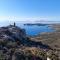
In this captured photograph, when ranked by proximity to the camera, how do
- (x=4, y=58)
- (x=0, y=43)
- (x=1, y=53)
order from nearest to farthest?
(x=4, y=58)
(x=1, y=53)
(x=0, y=43)

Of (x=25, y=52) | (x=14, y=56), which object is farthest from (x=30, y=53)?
(x=14, y=56)

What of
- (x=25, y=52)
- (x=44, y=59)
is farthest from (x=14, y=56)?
(x=44, y=59)

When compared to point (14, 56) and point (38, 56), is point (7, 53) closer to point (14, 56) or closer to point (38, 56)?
point (14, 56)

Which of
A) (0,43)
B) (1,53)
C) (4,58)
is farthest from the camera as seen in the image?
(0,43)

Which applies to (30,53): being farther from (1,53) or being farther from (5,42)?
(5,42)

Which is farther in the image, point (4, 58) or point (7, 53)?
point (7, 53)

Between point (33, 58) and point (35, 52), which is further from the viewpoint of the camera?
point (35, 52)

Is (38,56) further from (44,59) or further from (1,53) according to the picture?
(1,53)
